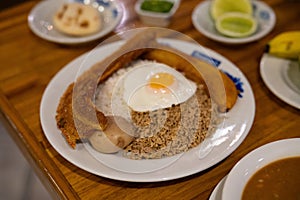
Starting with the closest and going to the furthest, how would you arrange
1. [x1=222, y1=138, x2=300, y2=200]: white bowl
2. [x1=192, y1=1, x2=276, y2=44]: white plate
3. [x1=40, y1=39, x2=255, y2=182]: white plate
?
[x1=222, y1=138, x2=300, y2=200]: white bowl, [x1=40, y1=39, x2=255, y2=182]: white plate, [x1=192, y1=1, x2=276, y2=44]: white plate

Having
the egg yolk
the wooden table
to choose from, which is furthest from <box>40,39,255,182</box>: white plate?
the egg yolk

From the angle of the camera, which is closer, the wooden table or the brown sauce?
the brown sauce

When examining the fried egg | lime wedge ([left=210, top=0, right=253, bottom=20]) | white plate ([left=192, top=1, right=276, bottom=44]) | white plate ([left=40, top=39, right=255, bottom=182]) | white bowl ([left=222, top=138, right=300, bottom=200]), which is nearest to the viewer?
white bowl ([left=222, top=138, right=300, bottom=200])

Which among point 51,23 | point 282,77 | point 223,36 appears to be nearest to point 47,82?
point 51,23

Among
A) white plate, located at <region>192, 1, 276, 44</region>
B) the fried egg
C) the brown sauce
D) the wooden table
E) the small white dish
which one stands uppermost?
the brown sauce

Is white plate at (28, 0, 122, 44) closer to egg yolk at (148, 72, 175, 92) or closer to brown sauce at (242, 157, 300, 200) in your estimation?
egg yolk at (148, 72, 175, 92)

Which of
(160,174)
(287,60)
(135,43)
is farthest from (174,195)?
(287,60)

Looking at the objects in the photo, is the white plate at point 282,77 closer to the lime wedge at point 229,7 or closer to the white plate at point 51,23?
the lime wedge at point 229,7

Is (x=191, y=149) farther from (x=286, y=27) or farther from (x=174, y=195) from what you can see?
(x=286, y=27)
